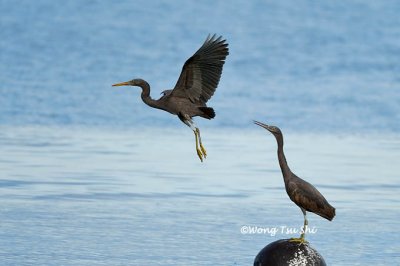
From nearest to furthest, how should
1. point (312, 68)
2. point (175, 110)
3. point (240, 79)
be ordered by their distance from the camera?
point (175, 110), point (240, 79), point (312, 68)

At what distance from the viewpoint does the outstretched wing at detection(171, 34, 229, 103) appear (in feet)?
38.4

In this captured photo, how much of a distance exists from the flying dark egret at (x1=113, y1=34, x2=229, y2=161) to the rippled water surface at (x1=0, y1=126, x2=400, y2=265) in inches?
43.8

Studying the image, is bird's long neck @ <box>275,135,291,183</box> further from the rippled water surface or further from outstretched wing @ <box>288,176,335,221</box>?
the rippled water surface

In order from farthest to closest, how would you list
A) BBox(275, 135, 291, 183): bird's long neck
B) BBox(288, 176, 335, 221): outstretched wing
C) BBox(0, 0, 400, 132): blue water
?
BBox(0, 0, 400, 132): blue water
BBox(275, 135, 291, 183): bird's long neck
BBox(288, 176, 335, 221): outstretched wing

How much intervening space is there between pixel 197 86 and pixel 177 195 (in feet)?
7.90

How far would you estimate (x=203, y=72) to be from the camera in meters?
11.8

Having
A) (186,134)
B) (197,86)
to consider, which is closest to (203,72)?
(197,86)

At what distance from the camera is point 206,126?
21.5 meters

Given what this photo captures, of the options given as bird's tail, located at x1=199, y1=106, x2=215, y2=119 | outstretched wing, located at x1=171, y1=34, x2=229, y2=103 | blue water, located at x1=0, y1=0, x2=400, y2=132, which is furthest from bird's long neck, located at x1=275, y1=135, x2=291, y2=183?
blue water, located at x1=0, y1=0, x2=400, y2=132

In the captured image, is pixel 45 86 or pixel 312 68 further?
pixel 312 68

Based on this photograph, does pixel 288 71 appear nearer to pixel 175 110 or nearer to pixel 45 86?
pixel 45 86

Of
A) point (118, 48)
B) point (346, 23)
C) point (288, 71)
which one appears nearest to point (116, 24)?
point (118, 48)

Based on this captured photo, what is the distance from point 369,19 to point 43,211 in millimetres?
27643

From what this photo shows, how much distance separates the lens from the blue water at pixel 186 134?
1159 cm
